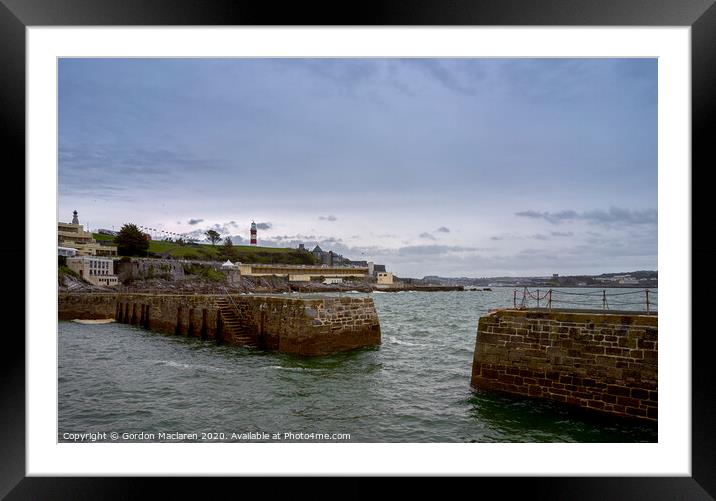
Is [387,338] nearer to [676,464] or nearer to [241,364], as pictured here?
[241,364]

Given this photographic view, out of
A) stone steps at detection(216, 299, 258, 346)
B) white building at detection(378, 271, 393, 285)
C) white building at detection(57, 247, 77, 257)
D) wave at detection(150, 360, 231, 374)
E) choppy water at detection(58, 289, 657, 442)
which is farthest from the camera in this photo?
white building at detection(378, 271, 393, 285)

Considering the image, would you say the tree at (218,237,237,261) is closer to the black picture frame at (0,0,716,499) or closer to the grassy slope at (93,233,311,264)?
the grassy slope at (93,233,311,264)

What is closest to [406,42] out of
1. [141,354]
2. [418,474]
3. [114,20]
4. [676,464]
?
[114,20]

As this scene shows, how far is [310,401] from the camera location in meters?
6.31

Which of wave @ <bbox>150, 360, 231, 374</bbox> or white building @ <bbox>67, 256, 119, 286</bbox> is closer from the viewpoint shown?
wave @ <bbox>150, 360, 231, 374</bbox>

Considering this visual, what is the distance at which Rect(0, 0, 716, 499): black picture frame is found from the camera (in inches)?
146

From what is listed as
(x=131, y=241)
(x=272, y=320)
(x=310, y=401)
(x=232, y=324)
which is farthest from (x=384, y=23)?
(x=131, y=241)

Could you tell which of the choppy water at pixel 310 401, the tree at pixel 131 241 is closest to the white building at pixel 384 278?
the tree at pixel 131 241

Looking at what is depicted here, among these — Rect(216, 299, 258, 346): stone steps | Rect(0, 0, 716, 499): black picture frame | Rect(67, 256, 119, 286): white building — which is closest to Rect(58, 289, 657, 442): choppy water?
Rect(0, 0, 716, 499): black picture frame

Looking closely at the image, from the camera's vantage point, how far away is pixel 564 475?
386 centimetres

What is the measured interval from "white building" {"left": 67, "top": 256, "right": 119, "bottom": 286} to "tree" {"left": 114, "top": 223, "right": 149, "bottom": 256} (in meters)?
1.66

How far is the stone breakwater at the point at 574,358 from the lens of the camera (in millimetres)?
4988

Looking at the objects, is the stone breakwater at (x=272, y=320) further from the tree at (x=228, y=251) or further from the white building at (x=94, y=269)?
the tree at (x=228, y=251)

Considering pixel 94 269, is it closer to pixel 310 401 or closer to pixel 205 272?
pixel 205 272
